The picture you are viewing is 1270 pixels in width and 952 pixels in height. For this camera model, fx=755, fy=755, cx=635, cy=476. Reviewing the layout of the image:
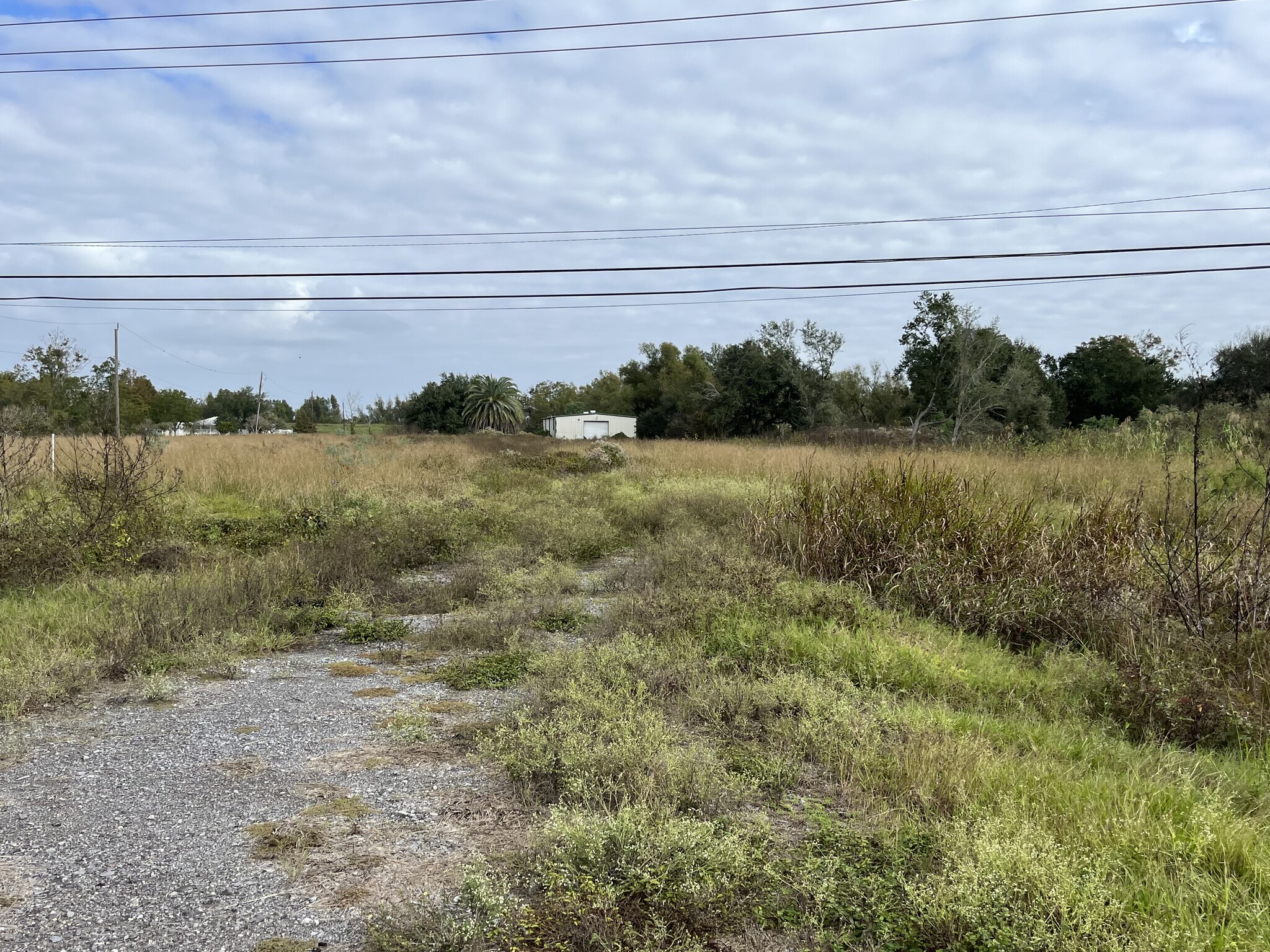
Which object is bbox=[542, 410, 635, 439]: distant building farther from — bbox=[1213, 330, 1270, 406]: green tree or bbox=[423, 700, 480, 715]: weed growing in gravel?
bbox=[423, 700, 480, 715]: weed growing in gravel

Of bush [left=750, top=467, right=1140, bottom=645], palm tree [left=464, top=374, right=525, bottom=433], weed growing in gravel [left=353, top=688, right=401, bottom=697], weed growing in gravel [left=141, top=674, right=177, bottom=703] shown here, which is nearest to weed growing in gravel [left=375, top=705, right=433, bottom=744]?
weed growing in gravel [left=353, top=688, right=401, bottom=697]

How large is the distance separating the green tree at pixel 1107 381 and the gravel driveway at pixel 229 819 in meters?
38.9

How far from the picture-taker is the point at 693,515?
35.5 ft

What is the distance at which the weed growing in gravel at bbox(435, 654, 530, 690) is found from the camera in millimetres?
5332

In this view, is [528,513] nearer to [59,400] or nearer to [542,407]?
[59,400]

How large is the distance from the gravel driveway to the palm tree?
50.1 meters

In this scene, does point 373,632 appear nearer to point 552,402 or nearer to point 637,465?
point 637,465

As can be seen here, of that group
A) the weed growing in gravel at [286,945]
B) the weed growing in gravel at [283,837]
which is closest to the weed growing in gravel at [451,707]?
the weed growing in gravel at [283,837]

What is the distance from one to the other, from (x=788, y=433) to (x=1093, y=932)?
30.8m

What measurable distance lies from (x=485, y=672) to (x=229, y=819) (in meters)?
2.28

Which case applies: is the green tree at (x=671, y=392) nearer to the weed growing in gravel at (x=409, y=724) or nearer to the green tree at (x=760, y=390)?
the green tree at (x=760, y=390)

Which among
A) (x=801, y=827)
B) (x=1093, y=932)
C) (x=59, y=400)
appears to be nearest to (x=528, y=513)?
(x=801, y=827)

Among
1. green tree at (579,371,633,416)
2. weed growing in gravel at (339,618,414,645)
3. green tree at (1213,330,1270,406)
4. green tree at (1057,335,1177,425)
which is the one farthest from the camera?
green tree at (579,371,633,416)

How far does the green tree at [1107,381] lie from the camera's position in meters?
36.2
